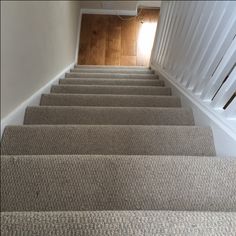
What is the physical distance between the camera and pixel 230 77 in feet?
3.79

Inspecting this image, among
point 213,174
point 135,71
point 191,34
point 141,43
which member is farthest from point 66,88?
point 141,43

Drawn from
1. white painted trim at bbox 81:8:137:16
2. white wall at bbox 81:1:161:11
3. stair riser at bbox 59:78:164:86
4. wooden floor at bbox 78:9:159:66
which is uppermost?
white wall at bbox 81:1:161:11

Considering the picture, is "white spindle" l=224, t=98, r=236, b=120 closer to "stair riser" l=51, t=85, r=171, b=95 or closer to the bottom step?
the bottom step

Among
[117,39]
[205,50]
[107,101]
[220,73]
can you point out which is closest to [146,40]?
[117,39]

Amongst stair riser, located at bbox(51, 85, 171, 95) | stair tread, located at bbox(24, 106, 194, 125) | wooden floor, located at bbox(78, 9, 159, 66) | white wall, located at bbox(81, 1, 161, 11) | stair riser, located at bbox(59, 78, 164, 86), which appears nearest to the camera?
stair tread, located at bbox(24, 106, 194, 125)

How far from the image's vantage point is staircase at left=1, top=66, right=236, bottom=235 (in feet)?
2.28

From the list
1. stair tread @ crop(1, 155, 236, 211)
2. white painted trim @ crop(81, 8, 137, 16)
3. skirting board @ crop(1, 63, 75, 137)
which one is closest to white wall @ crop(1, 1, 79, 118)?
skirting board @ crop(1, 63, 75, 137)

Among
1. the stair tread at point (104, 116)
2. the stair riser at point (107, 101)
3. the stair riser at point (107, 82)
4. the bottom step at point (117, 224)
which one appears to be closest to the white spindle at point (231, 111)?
the stair tread at point (104, 116)

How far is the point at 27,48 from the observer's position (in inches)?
66.8

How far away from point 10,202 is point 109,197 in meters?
0.35

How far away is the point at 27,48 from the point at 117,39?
9.75 feet

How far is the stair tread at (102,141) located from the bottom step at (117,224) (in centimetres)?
53

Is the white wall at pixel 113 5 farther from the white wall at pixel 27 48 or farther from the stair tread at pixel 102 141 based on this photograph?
the stair tread at pixel 102 141

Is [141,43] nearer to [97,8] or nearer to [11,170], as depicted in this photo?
[97,8]
